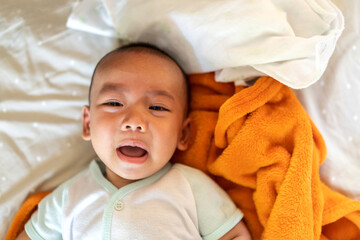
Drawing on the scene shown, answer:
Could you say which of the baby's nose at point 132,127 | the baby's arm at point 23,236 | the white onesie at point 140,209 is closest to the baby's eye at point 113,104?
the baby's nose at point 132,127

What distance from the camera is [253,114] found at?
1.08 m

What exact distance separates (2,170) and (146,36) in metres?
0.61

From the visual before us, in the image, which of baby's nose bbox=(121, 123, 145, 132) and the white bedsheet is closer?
baby's nose bbox=(121, 123, 145, 132)

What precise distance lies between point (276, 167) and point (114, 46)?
0.69 m

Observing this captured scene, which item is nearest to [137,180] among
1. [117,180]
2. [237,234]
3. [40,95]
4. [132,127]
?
[117,180]

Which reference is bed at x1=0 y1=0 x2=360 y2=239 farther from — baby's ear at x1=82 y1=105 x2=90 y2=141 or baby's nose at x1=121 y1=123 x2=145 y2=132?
baby's nose at x1=121 y1=123 x2=145 y2=132

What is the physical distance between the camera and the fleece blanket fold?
101 cm

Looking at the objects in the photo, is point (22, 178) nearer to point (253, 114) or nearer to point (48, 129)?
point (48, 129)

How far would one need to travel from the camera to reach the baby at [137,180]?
103cm

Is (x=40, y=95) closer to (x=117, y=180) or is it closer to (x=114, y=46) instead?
(x=114, y=46)

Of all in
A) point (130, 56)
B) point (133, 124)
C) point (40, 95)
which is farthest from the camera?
point (40, 95)

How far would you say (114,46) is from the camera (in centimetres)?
134

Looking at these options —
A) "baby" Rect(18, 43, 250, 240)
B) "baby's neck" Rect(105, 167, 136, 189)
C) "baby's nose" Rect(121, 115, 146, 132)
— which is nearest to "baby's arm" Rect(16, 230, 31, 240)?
"baby" Rect(18, 43, 250, 240)

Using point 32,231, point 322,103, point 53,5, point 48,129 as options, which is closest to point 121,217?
point 32,231
